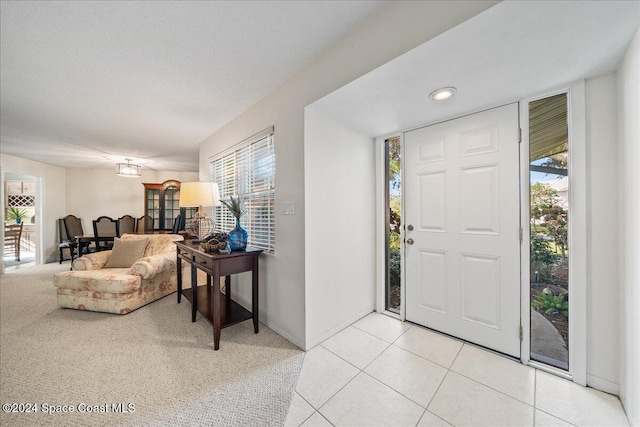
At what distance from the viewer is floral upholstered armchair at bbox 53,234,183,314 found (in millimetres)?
2549

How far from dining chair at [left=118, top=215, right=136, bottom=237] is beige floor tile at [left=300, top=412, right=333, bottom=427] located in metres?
6.07

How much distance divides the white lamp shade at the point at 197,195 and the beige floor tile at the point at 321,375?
1751 millimetres

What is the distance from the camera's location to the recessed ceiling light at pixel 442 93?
1595 mm

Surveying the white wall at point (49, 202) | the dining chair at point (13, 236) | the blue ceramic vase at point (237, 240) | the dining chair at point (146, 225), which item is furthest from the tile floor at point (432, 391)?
the dining chair at point (13, 236)

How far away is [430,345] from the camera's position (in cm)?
196

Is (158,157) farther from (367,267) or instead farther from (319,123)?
(367,267)

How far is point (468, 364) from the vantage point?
171 cm

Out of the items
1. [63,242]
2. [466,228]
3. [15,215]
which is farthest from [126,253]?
[15,215]

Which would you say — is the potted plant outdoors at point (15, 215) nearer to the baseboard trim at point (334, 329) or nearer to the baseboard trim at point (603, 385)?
the baseboard trim at point (334, 329)

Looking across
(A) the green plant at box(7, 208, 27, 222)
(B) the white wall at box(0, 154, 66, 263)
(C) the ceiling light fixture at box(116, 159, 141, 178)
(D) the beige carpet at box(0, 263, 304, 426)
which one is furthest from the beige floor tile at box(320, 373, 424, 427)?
(A) the green plant at box(7, 208, 27, 222)

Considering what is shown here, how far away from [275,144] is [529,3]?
5.84 feet

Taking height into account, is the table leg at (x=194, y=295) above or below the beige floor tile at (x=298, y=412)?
above

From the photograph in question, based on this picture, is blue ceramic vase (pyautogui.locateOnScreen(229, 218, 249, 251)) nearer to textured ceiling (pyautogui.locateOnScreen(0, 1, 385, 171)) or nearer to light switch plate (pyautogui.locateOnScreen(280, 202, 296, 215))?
light switch plate (pyautogui.locateOnScreen(280, 202, 296, 215))

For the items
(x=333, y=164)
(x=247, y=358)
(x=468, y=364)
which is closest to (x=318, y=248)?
(x=333, y=164)
